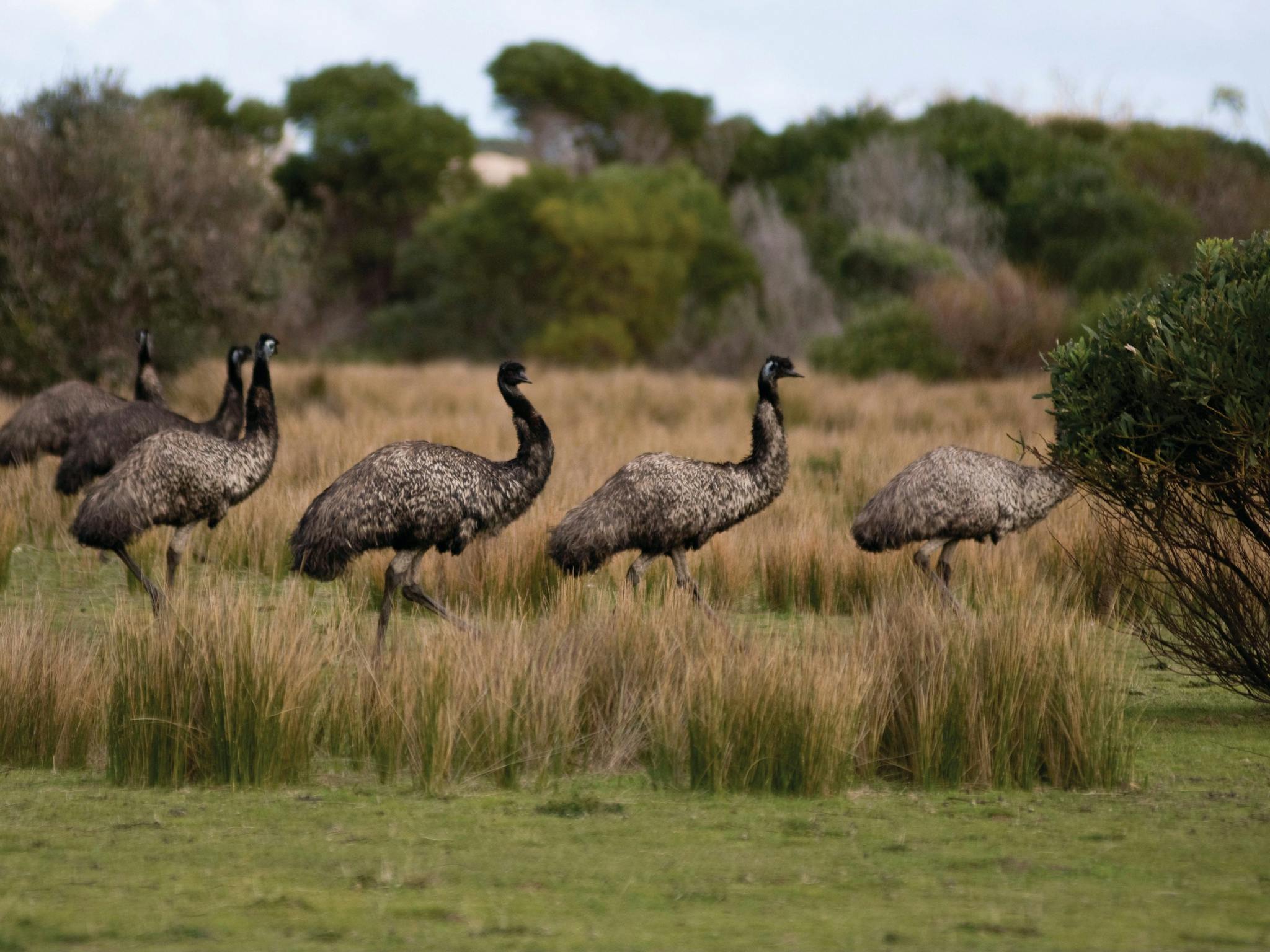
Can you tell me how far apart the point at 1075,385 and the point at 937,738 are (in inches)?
66.0

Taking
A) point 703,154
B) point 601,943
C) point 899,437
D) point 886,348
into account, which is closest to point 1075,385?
point 601,943

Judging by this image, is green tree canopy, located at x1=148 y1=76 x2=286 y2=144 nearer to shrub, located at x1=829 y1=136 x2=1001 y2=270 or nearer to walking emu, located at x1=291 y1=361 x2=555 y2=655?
shrub, located at x1=829 y1=136 x2=1001 y2=270

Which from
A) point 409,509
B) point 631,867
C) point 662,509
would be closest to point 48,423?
point 409,509

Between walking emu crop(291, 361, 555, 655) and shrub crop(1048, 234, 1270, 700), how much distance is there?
2716 mm

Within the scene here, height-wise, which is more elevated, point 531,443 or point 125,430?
point 125,430

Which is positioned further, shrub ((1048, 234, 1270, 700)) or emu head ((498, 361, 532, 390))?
emu head ((498, 361, 532, 390))

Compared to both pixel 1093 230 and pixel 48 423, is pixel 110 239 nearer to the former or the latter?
pixel 48 423

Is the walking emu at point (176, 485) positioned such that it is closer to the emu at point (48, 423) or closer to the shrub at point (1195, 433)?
the emu at point (48, 423)

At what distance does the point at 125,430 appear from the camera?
42.1ft

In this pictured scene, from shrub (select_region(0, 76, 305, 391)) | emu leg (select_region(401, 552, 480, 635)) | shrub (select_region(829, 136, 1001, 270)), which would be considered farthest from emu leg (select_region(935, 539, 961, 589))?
shrub (select_region(829, 136, 1001, 270))

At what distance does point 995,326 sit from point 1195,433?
74.7 ft

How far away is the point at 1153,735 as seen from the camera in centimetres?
741

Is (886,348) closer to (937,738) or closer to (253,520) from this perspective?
(253,520)

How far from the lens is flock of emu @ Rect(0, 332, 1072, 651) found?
27.9ft
